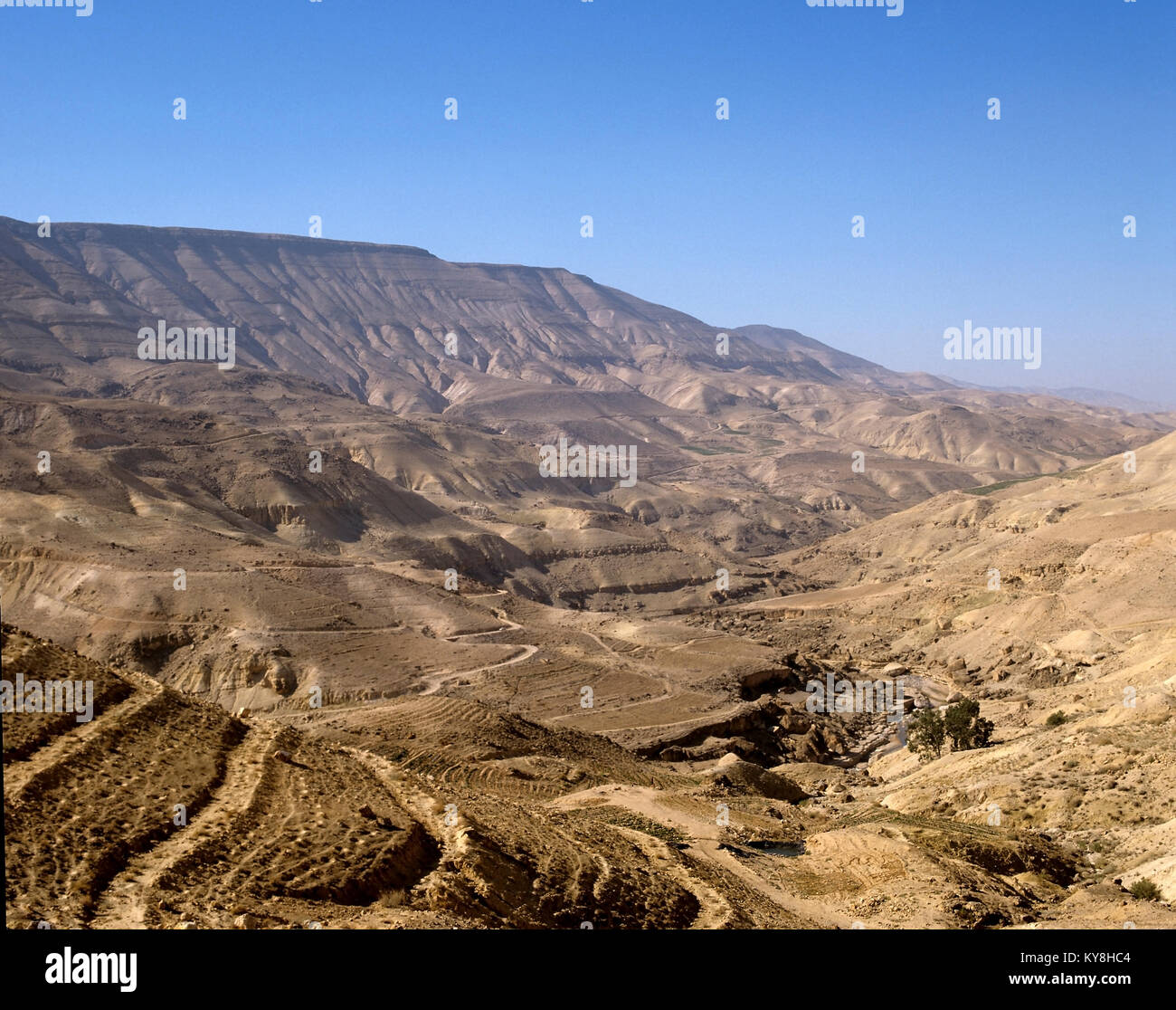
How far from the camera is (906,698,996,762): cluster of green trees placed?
125 feet

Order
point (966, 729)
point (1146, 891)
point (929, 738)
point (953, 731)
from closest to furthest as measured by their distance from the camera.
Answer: point (1146, 891) → point (966, 729) → point (953, 731) → point (929, 738)

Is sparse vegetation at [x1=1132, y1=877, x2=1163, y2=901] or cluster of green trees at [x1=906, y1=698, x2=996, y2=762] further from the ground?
sparse vegetation at [x1=1132, y1=877, x2=1163, y2=901]

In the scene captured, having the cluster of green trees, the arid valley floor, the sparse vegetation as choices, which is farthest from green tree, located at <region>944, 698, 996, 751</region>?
the sparse vegetation

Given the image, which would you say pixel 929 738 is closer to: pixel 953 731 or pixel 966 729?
pixel 953 731

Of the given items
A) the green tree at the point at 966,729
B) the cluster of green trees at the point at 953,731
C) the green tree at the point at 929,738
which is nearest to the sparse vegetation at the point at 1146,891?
the cluster of green trees at the point at 953,731

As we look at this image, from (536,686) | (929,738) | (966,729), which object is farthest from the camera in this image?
(536,686)

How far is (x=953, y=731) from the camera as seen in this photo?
1516 inches

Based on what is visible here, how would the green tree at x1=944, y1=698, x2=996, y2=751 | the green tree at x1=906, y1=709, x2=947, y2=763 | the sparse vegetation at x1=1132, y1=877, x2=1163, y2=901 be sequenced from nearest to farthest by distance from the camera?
1. the sparse vegetation at x1=1132, y1=877, x2=1163, y2=901
2. the green tree at x1=944, y1=698, x2=996, y2=751
3. the green tree at x1=906, y1=709, x2=947, y2=763

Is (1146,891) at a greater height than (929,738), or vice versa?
(1146,891)

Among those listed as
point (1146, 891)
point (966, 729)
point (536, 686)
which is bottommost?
point (536, 686)

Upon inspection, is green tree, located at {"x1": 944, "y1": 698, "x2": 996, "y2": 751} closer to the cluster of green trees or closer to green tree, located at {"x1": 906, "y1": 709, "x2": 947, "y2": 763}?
the cluster of green trees

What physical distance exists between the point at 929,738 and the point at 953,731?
4.89 ft

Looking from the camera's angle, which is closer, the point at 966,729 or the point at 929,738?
the point at 966,729

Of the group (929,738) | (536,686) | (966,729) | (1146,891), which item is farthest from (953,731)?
(536,686)
